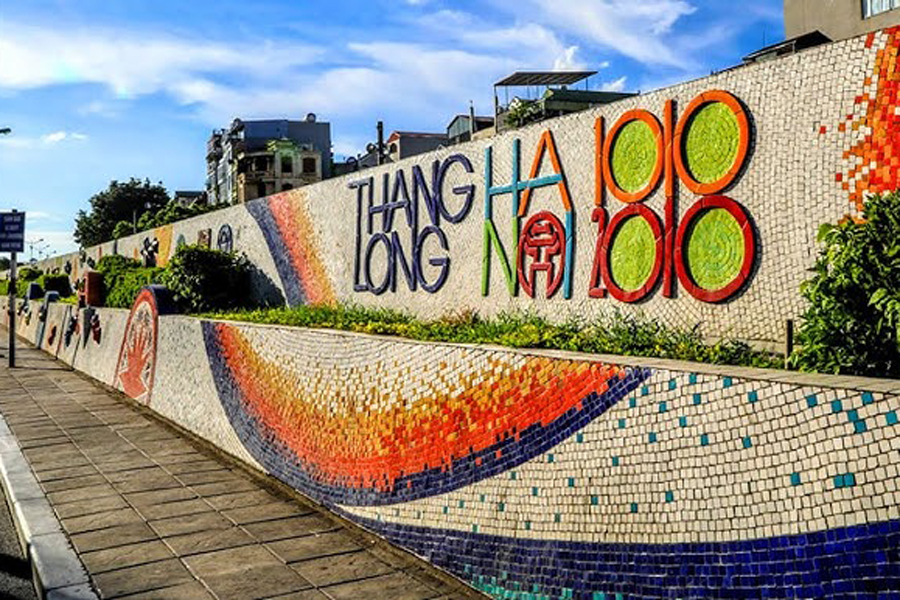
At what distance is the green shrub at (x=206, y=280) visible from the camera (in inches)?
506

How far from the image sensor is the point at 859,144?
471cm

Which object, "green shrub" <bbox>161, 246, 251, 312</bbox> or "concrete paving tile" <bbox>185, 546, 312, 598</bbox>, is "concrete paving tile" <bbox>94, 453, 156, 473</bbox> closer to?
"concrete paving tile" <bbox>185, 546, 312, 598</bbox>

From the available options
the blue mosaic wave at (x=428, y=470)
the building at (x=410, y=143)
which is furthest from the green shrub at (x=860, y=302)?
the building at (x=410, y=143)

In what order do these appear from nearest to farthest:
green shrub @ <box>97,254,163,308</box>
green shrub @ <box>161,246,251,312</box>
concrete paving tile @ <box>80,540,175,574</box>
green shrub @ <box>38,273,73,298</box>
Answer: concrete paving tile @ <box>80,540,175,574</box>
green shrub @ <box>161,246,251,312</box>
green shrub @ <box>97,254,163,308</box>
green shrub @ <box>38,273,73,298</box>

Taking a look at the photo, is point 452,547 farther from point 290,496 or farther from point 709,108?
point 709,108

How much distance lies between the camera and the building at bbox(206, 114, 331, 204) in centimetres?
6475

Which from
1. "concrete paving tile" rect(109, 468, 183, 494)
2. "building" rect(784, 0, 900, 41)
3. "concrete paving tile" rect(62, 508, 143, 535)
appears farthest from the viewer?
"building" rect(784, 0, 900, 41)

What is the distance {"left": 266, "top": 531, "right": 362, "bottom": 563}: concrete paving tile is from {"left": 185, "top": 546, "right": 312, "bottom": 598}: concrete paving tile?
0.12 metres

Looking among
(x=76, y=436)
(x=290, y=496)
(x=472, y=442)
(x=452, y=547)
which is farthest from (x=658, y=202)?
(x=76, y=436)

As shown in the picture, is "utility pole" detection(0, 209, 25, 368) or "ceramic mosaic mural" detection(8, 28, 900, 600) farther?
"utility pole" detection(0, 209, 25, 368)

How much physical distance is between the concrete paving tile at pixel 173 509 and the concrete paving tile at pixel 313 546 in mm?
1184

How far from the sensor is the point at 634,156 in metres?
6.10

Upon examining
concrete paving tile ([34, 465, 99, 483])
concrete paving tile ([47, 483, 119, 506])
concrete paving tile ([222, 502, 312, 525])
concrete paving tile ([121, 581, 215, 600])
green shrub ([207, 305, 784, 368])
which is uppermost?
green shrub ([207, 305, 784, 368])

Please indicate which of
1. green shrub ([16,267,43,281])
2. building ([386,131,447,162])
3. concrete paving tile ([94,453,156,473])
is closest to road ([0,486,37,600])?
concrete paving tile ([94,453,156,473])
